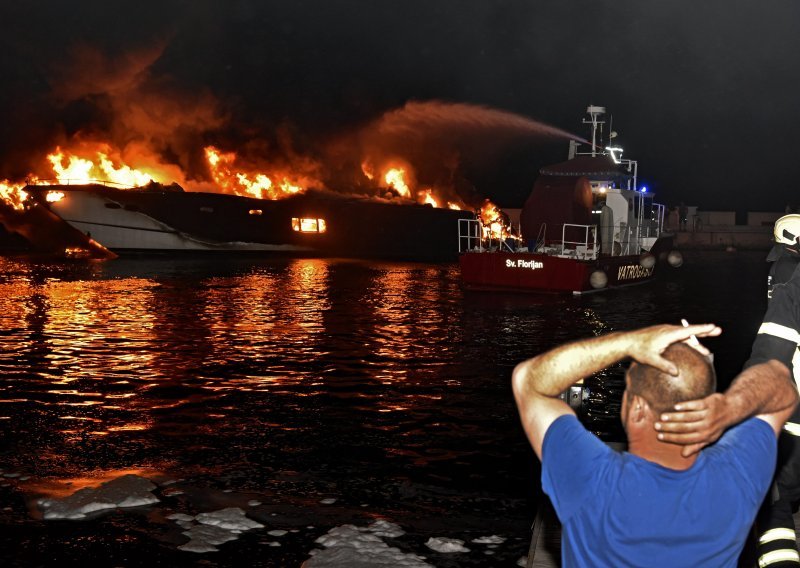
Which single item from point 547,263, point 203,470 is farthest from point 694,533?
point 547,263

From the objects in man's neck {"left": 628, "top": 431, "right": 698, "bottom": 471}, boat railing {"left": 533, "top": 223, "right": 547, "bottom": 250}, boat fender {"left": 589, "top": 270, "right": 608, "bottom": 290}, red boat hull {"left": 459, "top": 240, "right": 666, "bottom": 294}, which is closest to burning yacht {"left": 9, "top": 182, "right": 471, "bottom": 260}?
boat railing {"left": 533, "top": 223, "right": 547, "bottom": 250}

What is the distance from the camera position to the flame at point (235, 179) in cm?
5934

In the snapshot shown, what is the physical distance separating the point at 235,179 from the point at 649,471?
5931 cm

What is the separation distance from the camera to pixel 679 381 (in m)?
2.34

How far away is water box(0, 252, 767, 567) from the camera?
21.6ft

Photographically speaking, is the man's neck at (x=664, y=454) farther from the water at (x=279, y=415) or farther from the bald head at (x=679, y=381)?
the water at (x=279, y=415)

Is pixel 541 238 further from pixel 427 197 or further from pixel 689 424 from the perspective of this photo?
pixel 427 197

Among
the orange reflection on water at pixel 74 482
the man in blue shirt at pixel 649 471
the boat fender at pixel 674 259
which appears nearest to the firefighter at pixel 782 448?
the man in blue shirt at pixel 649 471

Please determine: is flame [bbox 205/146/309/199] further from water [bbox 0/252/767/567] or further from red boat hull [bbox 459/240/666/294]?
water [bbox 0/252/767/567]

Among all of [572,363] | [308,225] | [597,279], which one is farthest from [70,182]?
[572,363]

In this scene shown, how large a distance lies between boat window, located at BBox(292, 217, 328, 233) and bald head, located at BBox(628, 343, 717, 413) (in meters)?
54.1

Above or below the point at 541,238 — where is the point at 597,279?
below

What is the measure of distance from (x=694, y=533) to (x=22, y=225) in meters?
58.4

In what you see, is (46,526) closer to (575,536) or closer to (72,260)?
(575,536)
